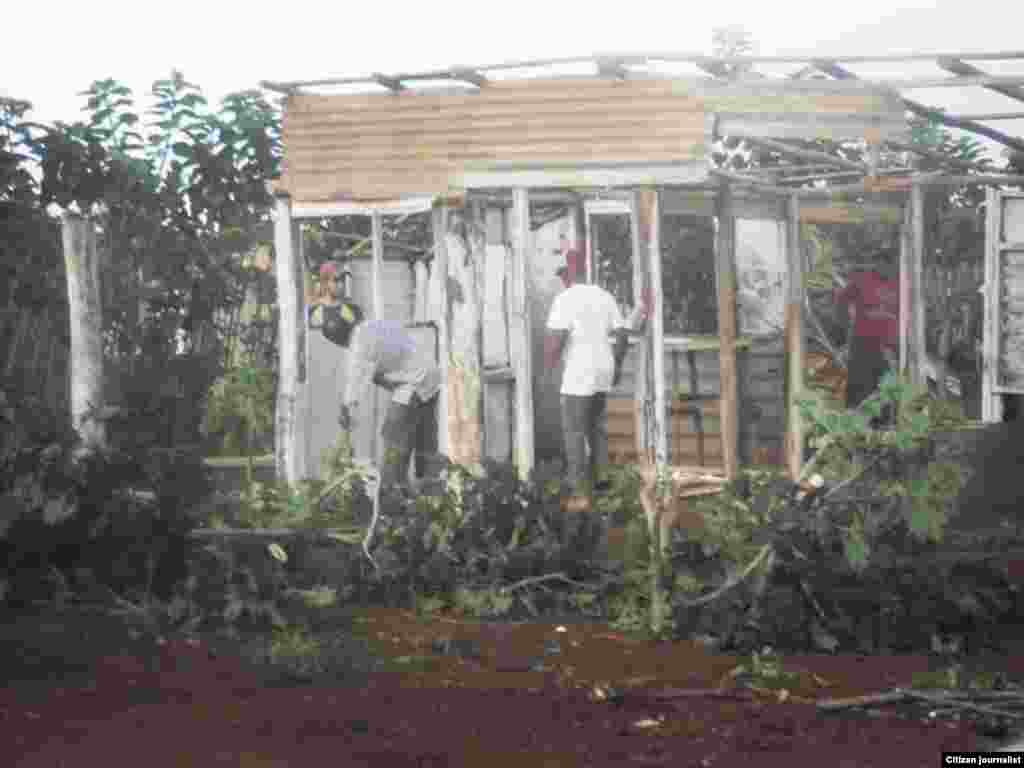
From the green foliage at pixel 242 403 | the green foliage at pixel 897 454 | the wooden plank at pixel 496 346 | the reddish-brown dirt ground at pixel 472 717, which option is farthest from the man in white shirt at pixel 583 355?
the reddish-brown dirt ground at pixel 472 717

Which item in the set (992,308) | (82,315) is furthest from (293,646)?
(992,308)

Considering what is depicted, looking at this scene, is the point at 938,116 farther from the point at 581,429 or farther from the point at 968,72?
the point at 581,429

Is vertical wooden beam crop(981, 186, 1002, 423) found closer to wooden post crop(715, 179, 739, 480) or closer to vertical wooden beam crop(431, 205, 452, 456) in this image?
wooden post crop(715, 179, 739, 480)

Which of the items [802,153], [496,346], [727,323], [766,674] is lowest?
[766,674]

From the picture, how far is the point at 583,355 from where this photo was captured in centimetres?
1252

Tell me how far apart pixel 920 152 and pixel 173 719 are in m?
7.66

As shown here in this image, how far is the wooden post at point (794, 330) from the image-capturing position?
13.0m

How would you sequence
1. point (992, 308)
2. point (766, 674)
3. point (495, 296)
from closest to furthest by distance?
point (766, 674), point (992, 308), point (495, 296)

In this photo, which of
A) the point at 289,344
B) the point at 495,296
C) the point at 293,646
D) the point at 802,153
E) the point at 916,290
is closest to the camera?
the point at 293,646

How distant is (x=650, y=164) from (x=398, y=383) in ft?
7.10

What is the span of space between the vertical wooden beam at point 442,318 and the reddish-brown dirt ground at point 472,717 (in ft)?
12.8

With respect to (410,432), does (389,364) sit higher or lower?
higher

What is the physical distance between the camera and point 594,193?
13.9 meters

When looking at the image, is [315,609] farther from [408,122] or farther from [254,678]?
[408,122]
